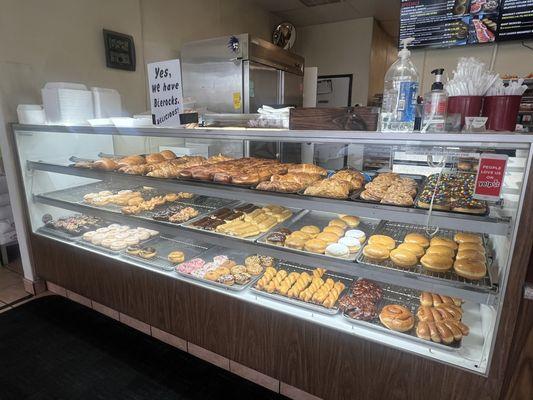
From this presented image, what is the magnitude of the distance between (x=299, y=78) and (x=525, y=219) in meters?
5.01

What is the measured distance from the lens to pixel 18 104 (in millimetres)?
3061

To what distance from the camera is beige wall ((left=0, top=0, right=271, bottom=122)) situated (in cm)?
300

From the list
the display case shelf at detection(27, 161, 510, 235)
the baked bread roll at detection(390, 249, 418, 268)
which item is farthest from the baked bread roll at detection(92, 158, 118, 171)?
the baked bread roll at detection(390, 249, 418, 268)

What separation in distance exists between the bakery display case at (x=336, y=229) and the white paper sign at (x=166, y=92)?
19 centimetres

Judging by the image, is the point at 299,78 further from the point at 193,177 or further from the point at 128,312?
the point at 128,312

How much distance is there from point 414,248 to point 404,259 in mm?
158

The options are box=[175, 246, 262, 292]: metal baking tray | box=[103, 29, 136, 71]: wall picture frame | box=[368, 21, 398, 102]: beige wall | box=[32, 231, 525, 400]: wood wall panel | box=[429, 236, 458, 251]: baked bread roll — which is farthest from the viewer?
box=[368, 21, 398, 102]: beige wall

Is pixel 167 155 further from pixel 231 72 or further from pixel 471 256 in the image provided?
pixel 471 256

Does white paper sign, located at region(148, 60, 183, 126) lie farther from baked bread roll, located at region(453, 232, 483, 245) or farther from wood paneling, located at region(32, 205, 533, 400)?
baked bread roll, located at region(453, 232, 483, 245)

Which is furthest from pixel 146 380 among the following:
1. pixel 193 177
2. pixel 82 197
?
pixel 82 197

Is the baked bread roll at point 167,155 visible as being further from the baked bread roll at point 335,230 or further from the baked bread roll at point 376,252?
the baked bread roll at point 376,252

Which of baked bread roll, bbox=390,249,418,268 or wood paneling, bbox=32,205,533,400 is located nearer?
wood paneling, bbox=32,205,533,400

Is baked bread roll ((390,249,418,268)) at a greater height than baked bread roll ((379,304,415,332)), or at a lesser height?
greater

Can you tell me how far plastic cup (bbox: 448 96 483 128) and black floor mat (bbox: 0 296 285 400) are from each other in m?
2.00
